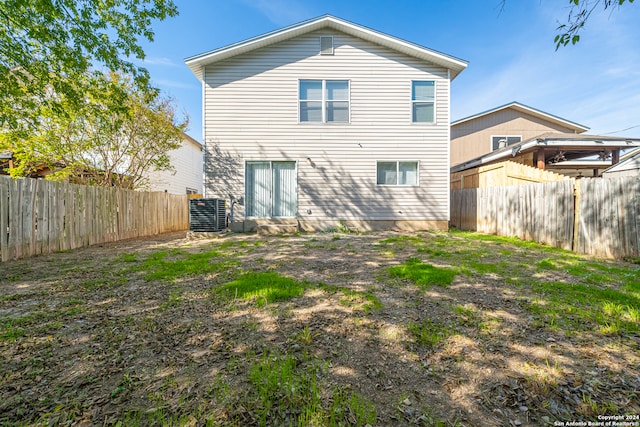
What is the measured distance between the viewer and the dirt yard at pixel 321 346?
165 centimetres

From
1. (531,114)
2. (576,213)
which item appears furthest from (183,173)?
(531,114)

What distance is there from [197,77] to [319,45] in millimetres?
4897

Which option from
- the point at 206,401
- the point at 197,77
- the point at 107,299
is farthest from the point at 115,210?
the point at 206,401

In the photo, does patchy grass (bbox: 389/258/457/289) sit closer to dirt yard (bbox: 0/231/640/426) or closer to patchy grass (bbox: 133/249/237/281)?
dirt yard (bbox: 0/231/640/426)

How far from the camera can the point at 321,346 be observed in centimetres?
233

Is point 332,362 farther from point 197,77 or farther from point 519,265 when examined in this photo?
point 197,77

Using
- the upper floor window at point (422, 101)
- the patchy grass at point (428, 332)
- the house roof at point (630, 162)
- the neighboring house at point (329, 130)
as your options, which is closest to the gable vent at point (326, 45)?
the neighboring house at point (329, 130)

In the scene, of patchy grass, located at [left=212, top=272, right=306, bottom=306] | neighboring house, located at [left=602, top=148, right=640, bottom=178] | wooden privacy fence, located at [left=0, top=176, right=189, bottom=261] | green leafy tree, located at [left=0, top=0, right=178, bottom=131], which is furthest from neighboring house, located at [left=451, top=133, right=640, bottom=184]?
wooden privacy fence, located at [left=0, top=176, right=189, bottom=261]

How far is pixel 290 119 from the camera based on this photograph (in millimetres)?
9766

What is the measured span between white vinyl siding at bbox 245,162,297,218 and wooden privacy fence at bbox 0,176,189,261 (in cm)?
411

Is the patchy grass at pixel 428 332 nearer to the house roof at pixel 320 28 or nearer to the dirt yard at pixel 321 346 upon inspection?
the dirt yard at pixel 321 346

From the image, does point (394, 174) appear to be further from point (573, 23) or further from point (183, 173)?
point (183, 173)

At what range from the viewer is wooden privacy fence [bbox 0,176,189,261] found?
549 cm

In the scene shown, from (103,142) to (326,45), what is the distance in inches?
374
